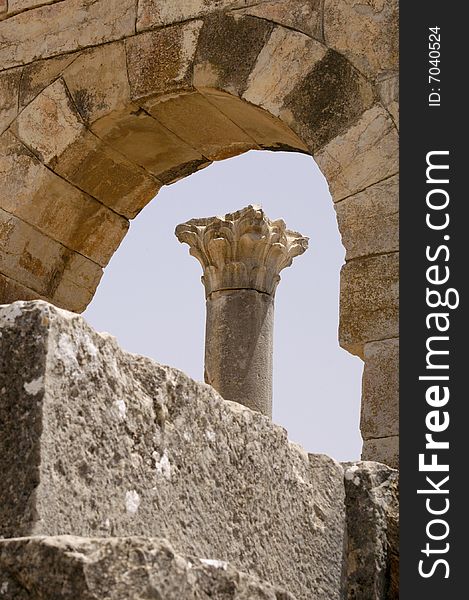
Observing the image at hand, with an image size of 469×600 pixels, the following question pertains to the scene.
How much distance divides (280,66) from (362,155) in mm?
677

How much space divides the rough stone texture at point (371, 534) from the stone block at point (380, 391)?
160 cm

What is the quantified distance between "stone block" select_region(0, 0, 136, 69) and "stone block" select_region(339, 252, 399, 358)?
1.97m

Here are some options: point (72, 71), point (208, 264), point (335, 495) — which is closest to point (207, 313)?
point (208, 264)

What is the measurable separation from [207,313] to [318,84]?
4.27m

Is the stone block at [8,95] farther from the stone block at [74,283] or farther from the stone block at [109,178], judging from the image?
the stone block at [74,283]

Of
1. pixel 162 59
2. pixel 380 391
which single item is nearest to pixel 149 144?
pixel 162 59

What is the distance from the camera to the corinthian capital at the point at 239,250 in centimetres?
986

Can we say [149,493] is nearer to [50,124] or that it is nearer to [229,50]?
[229,50]

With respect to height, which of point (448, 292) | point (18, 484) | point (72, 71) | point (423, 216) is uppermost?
point (72, 71)

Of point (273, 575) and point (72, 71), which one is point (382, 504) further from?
point (72, 71)

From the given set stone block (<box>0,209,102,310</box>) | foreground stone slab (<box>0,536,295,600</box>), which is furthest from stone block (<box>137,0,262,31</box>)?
foreground stone slab (<box>0,536,295,600</box>)

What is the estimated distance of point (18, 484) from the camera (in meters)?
2.45

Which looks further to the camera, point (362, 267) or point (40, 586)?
point (362, 267)

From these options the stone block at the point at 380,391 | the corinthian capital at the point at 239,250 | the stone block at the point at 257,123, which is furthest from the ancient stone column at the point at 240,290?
the stone block at the point at 380,391
